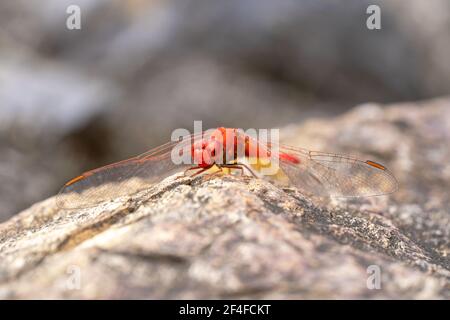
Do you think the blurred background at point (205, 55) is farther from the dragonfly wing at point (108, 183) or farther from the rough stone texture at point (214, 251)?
the rough stone texture at point (214, 251)

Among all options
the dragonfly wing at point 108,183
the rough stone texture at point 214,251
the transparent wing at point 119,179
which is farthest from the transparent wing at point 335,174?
the dragonfly wing at point 108,183

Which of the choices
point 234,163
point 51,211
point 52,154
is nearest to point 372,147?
point 234,163

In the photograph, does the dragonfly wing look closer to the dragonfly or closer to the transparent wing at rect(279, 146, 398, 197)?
the dragonfly

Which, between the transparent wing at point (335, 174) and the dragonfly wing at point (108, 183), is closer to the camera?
the dragonfly wing at point (108, 183)

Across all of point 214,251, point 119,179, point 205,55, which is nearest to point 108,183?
point 119,179

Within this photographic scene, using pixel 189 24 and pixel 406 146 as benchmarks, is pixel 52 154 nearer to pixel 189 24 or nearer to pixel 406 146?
pixel 189 24

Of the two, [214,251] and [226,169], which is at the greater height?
[226,169]

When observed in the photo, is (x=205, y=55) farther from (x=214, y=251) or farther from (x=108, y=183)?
(x=214, y=251)
